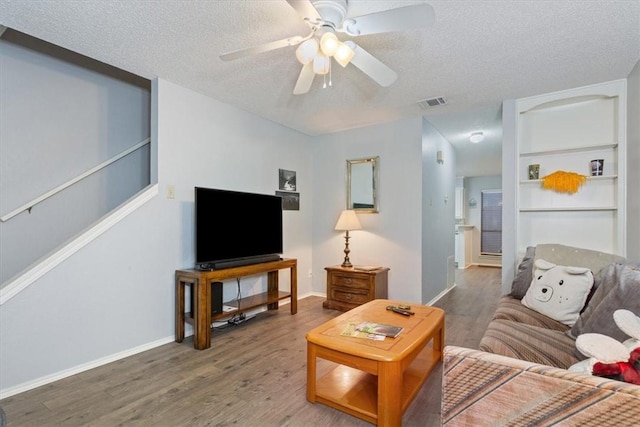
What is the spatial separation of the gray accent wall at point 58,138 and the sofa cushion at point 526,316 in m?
3.71

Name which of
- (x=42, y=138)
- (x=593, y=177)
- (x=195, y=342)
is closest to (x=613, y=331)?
(x=593, y=177)

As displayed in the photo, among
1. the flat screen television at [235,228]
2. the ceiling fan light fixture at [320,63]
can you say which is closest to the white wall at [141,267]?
the flat screen television at [235,228]

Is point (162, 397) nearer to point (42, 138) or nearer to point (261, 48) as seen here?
point (261, 48)

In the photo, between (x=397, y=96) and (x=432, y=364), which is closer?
(x=432, y=364)

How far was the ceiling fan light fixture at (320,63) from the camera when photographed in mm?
1911

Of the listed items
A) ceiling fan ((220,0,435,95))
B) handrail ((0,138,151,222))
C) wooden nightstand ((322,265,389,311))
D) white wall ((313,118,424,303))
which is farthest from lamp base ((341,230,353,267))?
handrail ((0,138,151,222))

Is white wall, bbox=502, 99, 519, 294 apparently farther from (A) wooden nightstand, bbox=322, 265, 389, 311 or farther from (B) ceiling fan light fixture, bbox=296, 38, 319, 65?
(B) ceiling fan light fixture, bbox=296, 38, 319, 65

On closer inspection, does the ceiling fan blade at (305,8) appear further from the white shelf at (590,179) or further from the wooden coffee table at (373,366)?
the white shelf at (590,179)

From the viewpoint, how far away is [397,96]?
124 inches

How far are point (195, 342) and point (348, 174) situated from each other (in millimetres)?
2763

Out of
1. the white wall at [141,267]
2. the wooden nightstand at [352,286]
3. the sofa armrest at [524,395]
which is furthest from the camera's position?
the wooden nightstand at [352,286]

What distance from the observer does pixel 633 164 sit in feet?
8.50

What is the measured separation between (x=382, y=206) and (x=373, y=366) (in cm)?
266

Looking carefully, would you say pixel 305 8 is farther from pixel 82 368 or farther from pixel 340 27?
pixel 82 368
